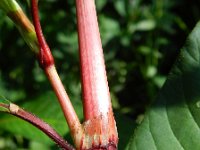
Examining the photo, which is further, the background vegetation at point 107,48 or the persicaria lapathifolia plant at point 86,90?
the background vegetation at point 107,48

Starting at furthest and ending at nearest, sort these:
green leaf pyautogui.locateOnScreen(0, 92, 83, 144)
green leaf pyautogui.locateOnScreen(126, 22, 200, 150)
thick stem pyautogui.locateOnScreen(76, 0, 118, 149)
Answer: green leaf pyautogui.locateOnScreen(0, 92, 83, 144) < green leaf pyautogui.locateOnScreen(126, 22, 200, 150) < thick stem pyautogui.locateOnScreen(76, 0, 118, 149)

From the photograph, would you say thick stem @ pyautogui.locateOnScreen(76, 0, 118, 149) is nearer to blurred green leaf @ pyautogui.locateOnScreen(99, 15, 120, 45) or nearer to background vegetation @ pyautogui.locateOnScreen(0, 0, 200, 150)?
background vegetation @ pyautogui.locateOnScreen(0, 0, 200, 150)

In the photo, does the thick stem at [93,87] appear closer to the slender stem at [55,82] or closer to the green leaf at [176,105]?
the slender stem at [55,82]

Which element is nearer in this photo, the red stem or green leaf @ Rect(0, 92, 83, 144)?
the red stem

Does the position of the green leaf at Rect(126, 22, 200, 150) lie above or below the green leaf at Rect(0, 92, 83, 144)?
above

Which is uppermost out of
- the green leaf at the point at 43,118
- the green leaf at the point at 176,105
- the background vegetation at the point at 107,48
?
the green leaf at the point at 176,105

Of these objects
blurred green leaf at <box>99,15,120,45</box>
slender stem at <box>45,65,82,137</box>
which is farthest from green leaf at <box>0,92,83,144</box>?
blurred green leaf at <box>99,15,120,45</box>

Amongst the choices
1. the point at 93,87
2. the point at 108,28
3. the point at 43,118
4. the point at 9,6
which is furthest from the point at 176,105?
the point at 108,28

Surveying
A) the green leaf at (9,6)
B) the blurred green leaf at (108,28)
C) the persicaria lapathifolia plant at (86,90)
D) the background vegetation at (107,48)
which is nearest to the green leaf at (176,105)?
the persicaria lapathifolia plant at (86,90)
